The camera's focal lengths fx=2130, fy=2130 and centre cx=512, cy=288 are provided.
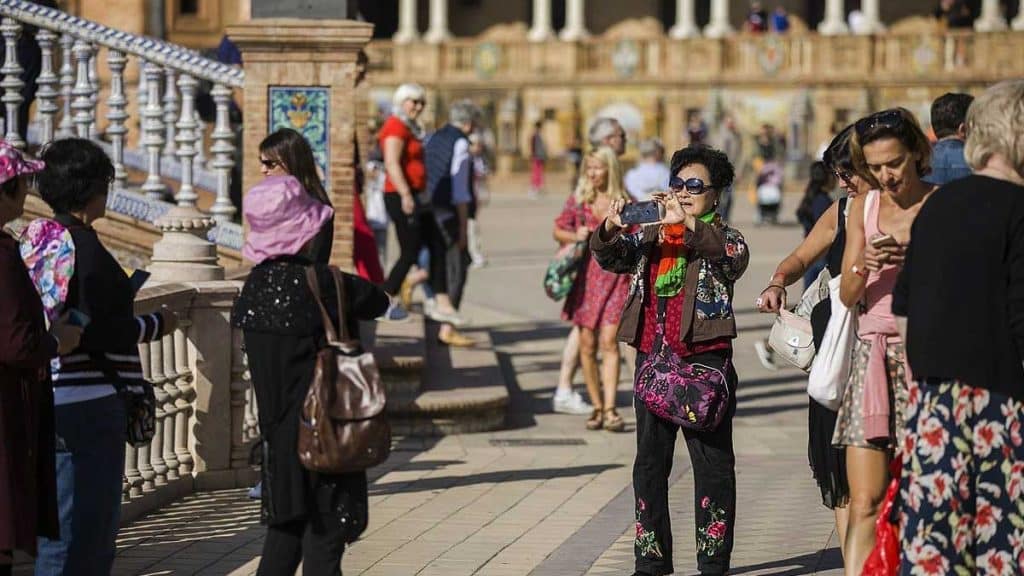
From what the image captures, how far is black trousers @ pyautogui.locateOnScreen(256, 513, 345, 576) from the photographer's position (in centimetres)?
620

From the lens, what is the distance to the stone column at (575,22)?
65.2 m

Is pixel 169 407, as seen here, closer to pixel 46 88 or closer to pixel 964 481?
pixel 46 88

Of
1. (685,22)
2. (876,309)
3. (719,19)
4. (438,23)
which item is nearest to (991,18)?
(719,19)

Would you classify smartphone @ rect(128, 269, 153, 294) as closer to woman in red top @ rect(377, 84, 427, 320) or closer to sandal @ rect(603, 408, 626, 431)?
sandal @ rect(603, 408, 626, 431)

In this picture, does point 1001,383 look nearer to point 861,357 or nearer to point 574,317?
point 861,357

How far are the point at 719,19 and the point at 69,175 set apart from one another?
59.6m

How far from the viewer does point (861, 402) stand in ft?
21.6

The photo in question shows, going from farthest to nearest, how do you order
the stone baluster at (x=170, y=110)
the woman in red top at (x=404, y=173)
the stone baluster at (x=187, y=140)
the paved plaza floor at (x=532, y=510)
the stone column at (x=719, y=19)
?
the stone column at (x=719, y=19) < the woman in red top at (x=404, y=173) < the stone baluster at (x=170, y=110) < the stone baluster at (x=187, y=140) < the paved plaza floor at (x=532, y=510)

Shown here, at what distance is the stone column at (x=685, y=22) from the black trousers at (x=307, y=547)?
59.0 meters

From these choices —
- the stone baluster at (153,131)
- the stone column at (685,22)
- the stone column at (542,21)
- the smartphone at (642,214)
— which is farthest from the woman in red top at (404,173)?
the stone column at (542,21)

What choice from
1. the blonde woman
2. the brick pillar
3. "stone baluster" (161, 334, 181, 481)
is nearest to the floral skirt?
"stone baluster" (161, 334, 181, 481)

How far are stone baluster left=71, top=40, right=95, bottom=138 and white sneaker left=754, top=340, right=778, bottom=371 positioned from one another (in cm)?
583

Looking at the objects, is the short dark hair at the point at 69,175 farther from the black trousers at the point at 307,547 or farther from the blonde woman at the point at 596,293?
the blonde woman at the point at 596,293

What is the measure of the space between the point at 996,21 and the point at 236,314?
6113 centimetres
